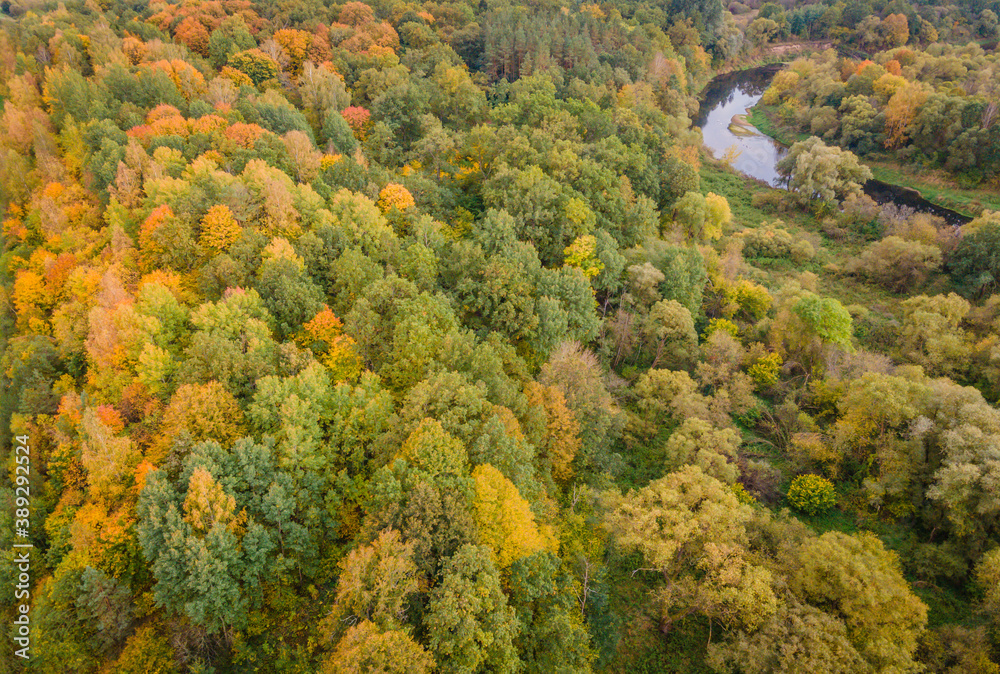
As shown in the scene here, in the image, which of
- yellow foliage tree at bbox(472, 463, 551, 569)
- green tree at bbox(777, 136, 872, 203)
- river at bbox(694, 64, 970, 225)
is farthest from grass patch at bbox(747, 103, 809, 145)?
yellow foliage tree at bbox(472, 463, 551, 569)

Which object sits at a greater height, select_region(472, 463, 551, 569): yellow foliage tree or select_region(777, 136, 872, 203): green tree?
select_region(777, 136, 872, 203): green tree

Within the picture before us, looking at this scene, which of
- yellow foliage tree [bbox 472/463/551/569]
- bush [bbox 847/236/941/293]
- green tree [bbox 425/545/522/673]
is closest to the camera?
green tree [bbox 425/545/522/673]

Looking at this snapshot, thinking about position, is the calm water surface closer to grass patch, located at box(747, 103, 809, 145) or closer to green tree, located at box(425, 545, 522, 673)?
grass patch, located at box(747, 103, 809, 145)

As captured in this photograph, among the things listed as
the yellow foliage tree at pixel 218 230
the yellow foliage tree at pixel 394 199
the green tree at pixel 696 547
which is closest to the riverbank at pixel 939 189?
the green tree at pixel 696 547

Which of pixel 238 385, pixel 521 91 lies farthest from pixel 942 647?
pixel 521 91

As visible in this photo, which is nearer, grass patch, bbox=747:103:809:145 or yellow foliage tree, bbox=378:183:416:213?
yellow foliage tree, bbox=378:183:416:213

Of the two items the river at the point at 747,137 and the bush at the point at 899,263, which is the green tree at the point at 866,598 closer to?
the bush at the point at 899,263
